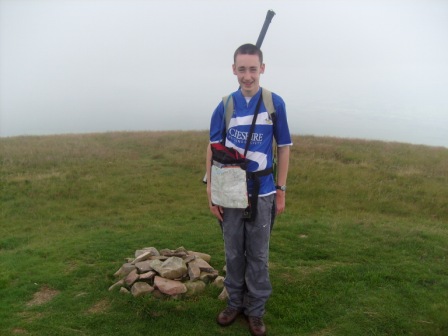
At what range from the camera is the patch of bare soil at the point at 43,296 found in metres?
6.19

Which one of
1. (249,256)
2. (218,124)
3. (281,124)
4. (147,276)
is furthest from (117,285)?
(281,124)

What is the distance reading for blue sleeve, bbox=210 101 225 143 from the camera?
4.88 metres

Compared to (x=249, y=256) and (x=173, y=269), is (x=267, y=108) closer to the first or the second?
(x=249, y=256)

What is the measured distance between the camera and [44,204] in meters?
13.2

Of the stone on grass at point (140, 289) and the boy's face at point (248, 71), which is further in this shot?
the stone on grass at point (140, 289)

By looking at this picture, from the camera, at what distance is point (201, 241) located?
895cm

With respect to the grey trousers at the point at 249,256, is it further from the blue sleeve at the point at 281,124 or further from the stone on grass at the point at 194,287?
the stone on grass at the point at 194,287

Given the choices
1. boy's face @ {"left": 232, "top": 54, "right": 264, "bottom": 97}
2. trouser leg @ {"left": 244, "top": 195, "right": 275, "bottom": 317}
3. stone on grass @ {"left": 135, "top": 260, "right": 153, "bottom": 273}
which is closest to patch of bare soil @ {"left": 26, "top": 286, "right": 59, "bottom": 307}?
stone on grass @ {"left": 135, "top": 260, "right": 153, "bottom": 273}

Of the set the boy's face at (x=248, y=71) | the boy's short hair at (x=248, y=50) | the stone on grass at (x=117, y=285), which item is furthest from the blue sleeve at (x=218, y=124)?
the stone on grass at (x=117, y=285)

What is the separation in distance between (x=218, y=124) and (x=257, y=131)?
1.63 feet


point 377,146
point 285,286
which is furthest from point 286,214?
point 377,146

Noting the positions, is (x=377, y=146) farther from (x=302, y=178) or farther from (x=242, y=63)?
(x=242, y=63)

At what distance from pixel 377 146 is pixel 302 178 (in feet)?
35.0

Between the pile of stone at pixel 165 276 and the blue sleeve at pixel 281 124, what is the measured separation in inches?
103
